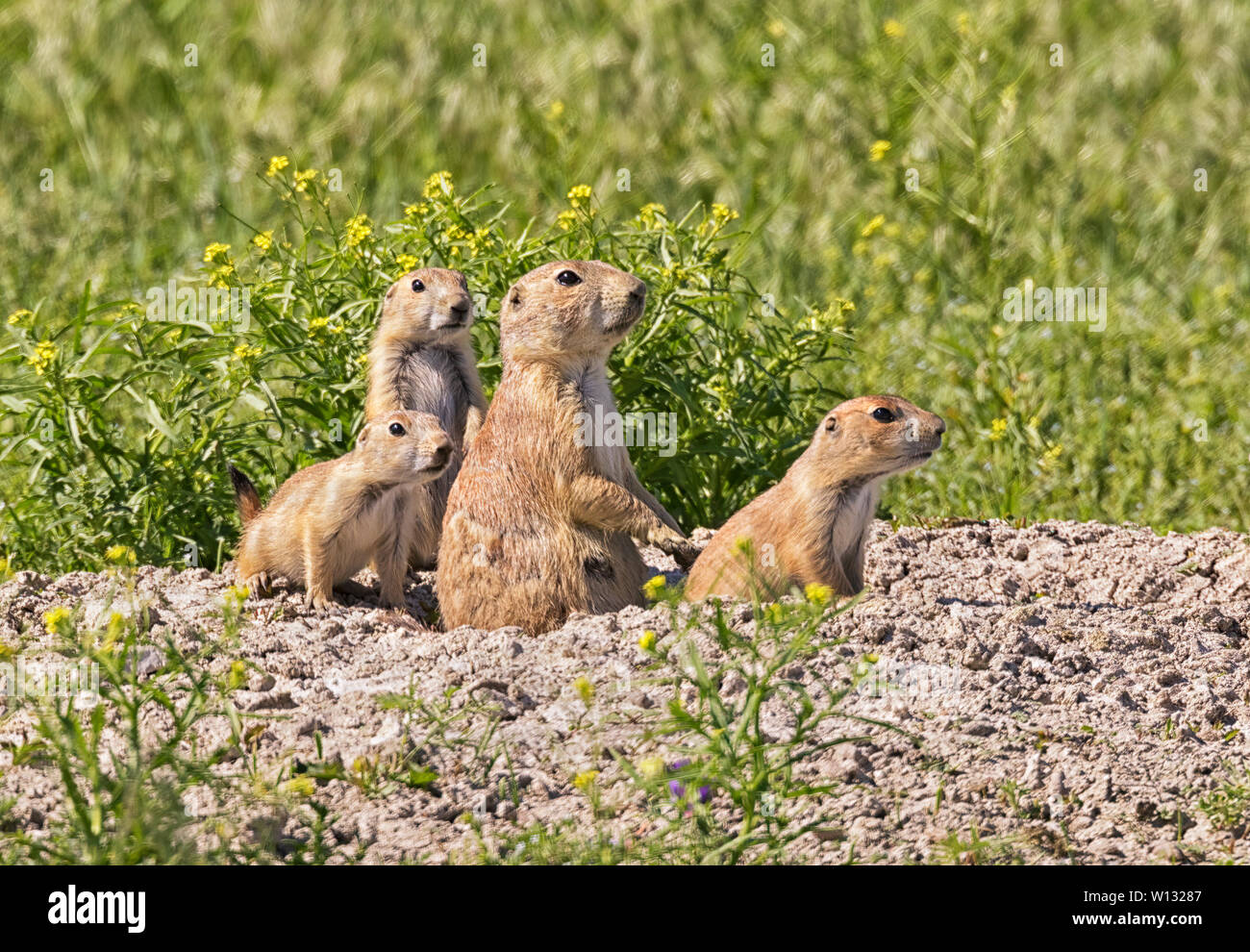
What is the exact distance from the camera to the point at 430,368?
6934 millimetres

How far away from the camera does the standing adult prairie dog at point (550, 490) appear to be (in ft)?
19.0

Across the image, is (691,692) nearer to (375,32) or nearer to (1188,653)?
(1188,653)

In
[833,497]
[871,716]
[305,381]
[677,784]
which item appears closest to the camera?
[677,784]

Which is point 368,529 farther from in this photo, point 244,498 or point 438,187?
point 438,187

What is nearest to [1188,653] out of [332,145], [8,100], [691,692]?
[691,692]

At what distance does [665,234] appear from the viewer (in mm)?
7199

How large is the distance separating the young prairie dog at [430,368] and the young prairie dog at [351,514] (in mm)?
260

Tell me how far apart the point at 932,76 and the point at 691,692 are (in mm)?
7693
